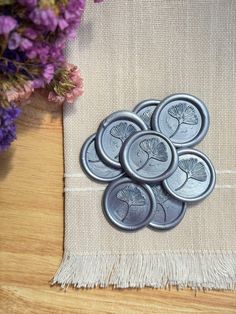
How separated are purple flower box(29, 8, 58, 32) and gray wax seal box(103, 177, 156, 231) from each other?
23 cm

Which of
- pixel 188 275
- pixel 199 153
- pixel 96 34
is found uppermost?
pixel 96 34

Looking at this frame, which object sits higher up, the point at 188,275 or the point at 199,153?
the point at 199,153

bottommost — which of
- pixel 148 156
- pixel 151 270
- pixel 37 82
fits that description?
pixel 151 270

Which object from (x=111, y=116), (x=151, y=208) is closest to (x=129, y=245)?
(x=151, y=208)

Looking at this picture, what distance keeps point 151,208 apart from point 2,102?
0.22 m

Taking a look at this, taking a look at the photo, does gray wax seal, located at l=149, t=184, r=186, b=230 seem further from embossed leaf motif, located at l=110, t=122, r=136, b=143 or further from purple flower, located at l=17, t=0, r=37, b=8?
purple flower, located at l=17, t=0, r=37, b=8

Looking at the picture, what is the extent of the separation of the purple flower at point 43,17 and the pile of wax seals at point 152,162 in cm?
19

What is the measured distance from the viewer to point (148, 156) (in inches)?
24.4

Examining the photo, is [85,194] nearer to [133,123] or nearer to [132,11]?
[133,123]

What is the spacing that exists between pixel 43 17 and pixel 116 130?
21 cm

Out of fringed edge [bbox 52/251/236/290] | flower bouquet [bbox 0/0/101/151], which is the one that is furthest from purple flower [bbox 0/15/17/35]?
fringed edge [bbox 52/251/236/290]

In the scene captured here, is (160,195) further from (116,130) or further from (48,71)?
(48,71)

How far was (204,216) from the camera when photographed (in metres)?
0.63

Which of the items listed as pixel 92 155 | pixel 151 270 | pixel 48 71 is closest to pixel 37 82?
pixel 48 71
